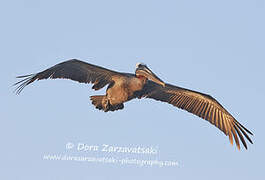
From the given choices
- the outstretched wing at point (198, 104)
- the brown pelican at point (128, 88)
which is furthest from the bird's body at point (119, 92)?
the outstretched wing at point (198, 104)

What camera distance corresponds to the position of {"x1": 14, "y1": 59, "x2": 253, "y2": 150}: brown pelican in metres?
12.8

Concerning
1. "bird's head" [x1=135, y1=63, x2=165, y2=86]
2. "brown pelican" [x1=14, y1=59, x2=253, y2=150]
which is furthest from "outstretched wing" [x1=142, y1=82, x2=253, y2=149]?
"bird's head" [x1=135, y1=63, x2=165, y2=86]

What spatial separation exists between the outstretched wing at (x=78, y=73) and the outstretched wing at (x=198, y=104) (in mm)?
1279

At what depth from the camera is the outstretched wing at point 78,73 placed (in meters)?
12.5

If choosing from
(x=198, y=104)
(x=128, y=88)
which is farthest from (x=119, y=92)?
(x=198, y=104)

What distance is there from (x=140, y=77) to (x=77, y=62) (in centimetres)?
161

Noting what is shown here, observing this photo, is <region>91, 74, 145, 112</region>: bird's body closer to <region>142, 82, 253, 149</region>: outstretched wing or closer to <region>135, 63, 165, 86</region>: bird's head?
<region>135, 63, 165, 86</region>: bird's head

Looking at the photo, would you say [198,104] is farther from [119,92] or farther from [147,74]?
[119,92]

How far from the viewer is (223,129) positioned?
45.5 feet

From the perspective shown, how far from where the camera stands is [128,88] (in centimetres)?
1289

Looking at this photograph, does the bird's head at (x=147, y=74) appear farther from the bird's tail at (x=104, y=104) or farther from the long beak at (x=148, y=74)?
the bird's tail at (x=104, y=104)

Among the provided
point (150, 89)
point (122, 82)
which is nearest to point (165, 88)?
point (150, 89)

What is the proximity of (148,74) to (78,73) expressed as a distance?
5.68 feet

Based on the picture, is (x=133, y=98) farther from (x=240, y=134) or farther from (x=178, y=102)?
(x=240, y=134)
